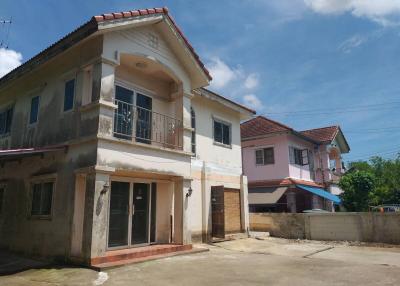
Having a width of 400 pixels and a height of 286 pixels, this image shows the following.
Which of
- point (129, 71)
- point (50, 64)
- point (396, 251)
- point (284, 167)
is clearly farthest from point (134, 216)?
point (284, 167)

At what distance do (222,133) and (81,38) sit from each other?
8422mm

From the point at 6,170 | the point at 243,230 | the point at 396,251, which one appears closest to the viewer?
the point at 396,251

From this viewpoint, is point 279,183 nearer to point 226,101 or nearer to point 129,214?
point 226,101

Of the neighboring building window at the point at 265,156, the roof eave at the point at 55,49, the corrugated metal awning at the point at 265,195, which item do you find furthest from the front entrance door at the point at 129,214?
the neighboring building window at the point at 265,156

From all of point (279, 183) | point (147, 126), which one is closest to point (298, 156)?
point (279, 183)

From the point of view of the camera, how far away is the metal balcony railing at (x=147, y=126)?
36.6 ft

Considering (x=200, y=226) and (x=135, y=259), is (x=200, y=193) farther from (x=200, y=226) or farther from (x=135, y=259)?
(x=135, y=259)

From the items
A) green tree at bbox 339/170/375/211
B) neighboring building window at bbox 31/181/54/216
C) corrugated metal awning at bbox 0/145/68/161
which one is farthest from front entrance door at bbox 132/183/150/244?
green tree at bbox 339/170/375/211

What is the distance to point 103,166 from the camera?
898 centimetres

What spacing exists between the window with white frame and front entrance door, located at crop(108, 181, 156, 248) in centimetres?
635

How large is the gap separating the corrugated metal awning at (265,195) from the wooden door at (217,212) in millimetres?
7260

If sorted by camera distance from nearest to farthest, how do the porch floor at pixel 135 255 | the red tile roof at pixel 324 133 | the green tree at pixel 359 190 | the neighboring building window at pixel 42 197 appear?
the porch floor at pixel 135 255
the neighboring building window at pixel 42 197
the green tree at pixel 359 190
the red tile roof at pixel 324 133

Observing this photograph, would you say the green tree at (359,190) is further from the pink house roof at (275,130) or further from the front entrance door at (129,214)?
the front entrance door at (129,214)

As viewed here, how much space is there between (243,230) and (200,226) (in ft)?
10.5
